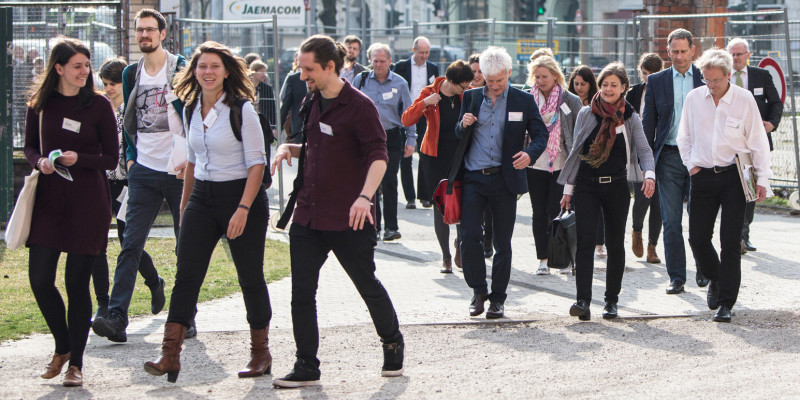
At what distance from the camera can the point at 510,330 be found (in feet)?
24.6

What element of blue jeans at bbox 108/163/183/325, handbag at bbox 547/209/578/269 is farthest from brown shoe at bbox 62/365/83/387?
handbag at bbox 547/209/578/269

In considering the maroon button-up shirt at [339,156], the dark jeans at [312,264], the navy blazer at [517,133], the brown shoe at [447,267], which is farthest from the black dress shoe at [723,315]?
the maroon button-up shirt at [339,156]

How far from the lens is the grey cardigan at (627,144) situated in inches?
312

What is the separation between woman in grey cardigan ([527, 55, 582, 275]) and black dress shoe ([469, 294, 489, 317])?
1.63 m

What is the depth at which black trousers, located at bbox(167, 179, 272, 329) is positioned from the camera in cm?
597

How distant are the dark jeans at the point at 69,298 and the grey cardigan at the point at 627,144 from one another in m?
3.36

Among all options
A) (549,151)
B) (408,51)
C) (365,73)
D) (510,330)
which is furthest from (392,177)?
(408,51)

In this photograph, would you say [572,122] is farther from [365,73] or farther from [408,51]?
[408,51]

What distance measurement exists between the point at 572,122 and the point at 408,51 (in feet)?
49.3

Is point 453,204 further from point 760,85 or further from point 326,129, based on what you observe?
point 760,85

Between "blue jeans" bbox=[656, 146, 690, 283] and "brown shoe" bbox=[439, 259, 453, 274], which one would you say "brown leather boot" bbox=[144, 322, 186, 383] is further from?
"blue jeans" bbox=[656, 146, 690, 283]

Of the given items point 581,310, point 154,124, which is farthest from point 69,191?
point 581,310

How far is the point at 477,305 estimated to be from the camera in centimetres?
787

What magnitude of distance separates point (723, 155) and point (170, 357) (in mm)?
3961
